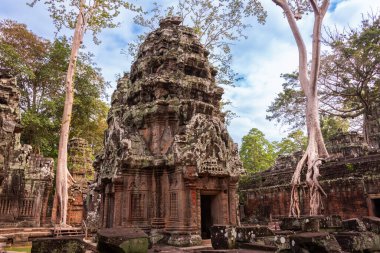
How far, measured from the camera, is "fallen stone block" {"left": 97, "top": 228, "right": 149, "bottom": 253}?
171 inches

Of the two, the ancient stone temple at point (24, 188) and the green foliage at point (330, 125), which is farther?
the green foliage at point (330, 125)

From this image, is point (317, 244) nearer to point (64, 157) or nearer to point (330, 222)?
point (330, 222)

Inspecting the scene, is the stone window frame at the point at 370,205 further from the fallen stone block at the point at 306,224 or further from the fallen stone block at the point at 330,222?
the fallen stone block at the point at 306,224

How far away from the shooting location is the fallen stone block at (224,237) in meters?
5.84

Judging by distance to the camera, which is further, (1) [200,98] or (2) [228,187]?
(1) [200,98]

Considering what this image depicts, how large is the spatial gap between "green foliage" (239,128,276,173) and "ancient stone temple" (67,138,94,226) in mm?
14819

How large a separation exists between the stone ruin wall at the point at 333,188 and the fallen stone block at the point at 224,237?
6.84 m

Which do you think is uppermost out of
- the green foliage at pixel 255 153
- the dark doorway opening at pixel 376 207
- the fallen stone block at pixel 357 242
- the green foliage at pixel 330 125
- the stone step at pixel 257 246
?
the green foliage at pixel 330 125

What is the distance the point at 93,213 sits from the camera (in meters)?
14.5

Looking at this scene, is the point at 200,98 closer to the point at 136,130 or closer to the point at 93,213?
the point at 136,130

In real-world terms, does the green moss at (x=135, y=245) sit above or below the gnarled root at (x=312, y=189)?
below

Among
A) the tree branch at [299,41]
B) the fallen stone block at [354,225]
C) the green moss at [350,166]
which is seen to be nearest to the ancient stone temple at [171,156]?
the fallen stone block at [354,225]

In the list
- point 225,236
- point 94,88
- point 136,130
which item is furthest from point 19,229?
point 94,88

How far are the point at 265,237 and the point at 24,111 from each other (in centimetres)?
1875
